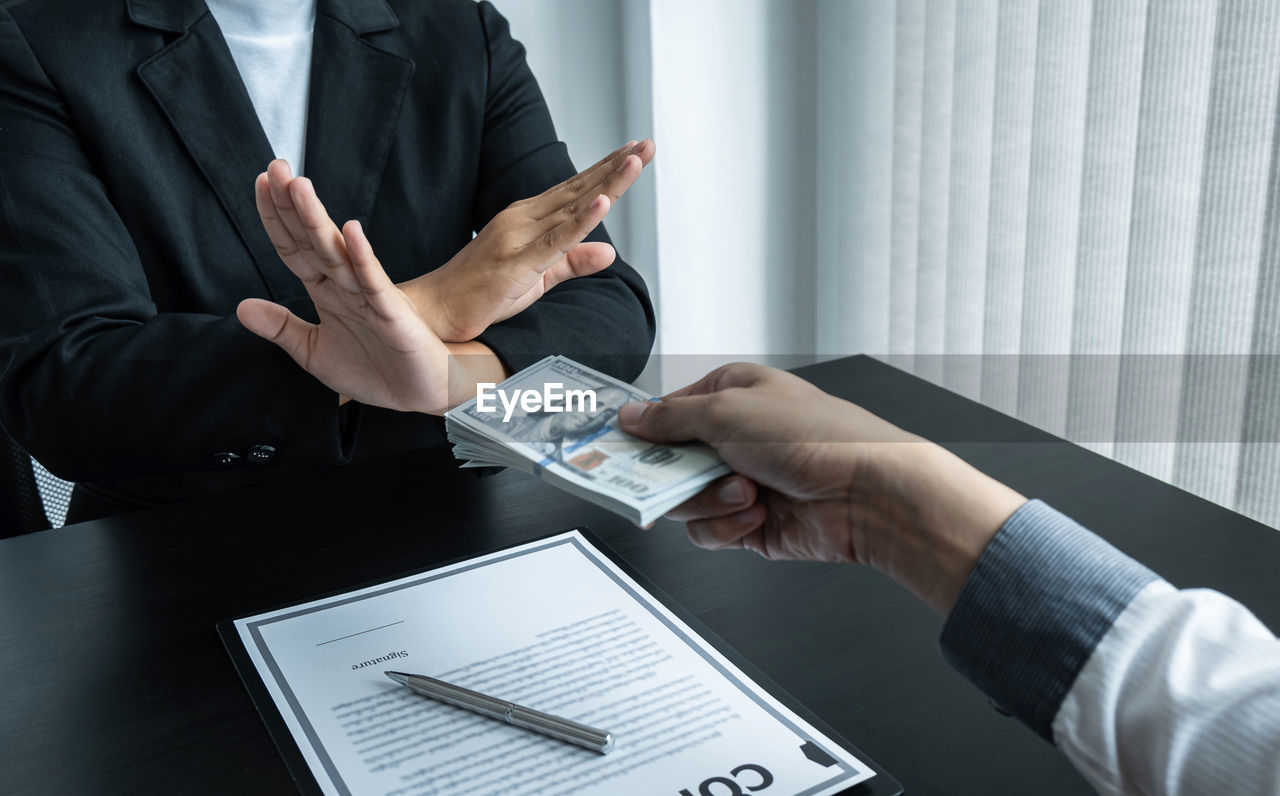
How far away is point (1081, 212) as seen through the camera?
1969 mm

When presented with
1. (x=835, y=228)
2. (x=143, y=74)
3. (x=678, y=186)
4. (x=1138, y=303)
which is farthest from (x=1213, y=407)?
(x=143, y=74)

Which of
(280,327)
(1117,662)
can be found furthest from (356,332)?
(1117,662)

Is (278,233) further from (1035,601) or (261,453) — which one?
(1035,601)

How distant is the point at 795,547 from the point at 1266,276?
1.19m

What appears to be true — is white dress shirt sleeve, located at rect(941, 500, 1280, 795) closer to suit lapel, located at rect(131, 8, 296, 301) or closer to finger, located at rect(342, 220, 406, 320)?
finger, located at rect(342, 220, 406, 320)

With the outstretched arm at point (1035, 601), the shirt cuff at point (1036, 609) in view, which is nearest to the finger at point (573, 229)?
the outstretched arm at point (1035, 601)

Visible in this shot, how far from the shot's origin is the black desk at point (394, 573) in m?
0.74

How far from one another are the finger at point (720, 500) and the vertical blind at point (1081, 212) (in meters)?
1.21

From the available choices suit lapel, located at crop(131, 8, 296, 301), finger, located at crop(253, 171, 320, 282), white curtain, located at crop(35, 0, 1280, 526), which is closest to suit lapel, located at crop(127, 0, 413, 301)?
suit lapel, located at crop(131, 8, 296, 301)

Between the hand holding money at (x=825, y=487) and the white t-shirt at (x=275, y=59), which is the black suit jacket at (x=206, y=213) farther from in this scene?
the hand holding money at (x=825, y=487)

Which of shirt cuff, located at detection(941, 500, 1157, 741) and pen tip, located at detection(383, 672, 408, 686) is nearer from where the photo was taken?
shirt cuff, located at detection(941, 500, 1157, 741)

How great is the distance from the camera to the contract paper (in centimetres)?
71

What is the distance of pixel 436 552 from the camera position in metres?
1.03

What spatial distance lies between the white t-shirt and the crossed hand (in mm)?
405
